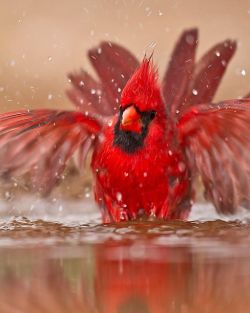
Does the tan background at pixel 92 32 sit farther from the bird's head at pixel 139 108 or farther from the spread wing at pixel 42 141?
the bird's head at pixel 139 108

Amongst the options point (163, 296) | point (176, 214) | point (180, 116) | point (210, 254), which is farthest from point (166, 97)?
point (163, 296)

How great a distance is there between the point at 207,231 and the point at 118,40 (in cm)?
444

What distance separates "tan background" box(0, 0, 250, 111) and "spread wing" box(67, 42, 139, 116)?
2.83 metres

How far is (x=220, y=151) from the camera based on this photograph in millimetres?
4371

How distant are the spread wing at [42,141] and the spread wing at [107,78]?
19cm

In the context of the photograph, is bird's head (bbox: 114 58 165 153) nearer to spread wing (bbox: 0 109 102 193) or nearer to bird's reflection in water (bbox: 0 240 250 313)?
spread wing (bbox: 0 109 102 193)

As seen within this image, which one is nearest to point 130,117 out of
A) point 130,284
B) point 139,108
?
point 139,108

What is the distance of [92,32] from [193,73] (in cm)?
379

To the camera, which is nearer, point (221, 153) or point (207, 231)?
point (207, 231)

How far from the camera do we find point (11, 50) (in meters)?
8.38

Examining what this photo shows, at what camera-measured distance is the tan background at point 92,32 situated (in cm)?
800

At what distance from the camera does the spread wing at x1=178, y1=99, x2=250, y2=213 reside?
429cm

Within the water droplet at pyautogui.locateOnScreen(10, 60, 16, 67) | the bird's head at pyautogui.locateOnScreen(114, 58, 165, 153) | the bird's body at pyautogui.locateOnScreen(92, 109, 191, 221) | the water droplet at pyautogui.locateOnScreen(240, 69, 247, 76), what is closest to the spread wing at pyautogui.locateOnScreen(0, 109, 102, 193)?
the bird's body at pyautogui.locateOnScreen(92, 109, 191, 221)

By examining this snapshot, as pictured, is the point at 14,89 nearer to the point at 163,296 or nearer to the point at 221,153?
the point at 221,153
